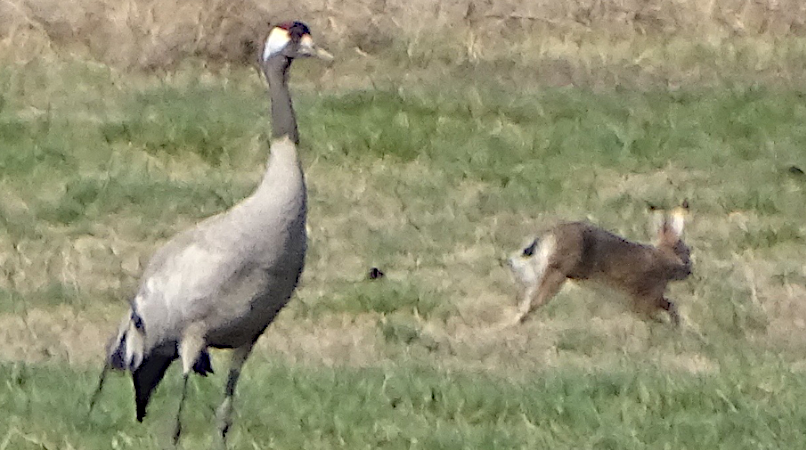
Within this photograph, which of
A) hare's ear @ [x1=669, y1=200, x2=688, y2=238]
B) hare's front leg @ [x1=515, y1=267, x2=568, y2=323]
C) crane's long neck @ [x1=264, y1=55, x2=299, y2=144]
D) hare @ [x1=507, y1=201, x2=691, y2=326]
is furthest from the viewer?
hare's ear @ [x1=669, y1=200, x2=688, y2=238]

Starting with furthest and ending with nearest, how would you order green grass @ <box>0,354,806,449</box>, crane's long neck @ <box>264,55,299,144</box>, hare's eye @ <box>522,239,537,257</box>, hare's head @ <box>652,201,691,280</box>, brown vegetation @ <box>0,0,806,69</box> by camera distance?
brown vegetation @ <box>0,0,806,69</box> < hare's head @ <box>652,201,691,280</box> < hare's eye @ <box>522,239,537,257</box> < crane's long neck @ <box>264,55,299,144</box> < green grass @ <box>0,354,806,449</box>

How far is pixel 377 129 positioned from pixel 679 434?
6.08 metres

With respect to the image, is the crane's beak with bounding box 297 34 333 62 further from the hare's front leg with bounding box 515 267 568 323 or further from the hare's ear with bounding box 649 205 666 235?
the hare's ear with bounding box 649 205 666 235

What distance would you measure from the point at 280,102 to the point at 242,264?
0.67 metres

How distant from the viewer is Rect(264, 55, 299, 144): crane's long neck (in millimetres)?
6730

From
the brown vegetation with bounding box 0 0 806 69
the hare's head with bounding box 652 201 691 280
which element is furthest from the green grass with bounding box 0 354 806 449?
the brown vegetation with bounding box 0 0 806 69

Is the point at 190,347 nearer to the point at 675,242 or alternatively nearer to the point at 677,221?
the point at 675,242

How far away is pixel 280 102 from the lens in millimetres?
6809

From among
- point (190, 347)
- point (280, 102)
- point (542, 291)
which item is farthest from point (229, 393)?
point (542, 291)

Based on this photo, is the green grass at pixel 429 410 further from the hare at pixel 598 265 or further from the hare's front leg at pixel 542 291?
the hare at pixel 598 265

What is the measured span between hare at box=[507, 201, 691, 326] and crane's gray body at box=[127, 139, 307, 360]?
2588mm

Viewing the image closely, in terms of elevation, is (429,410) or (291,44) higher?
(291,44)

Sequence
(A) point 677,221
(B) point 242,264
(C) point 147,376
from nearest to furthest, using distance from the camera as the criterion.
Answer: (B) point 242,264 < (C) point 147,376 < (A) point 677,221

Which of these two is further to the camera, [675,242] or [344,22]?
[344,22]
